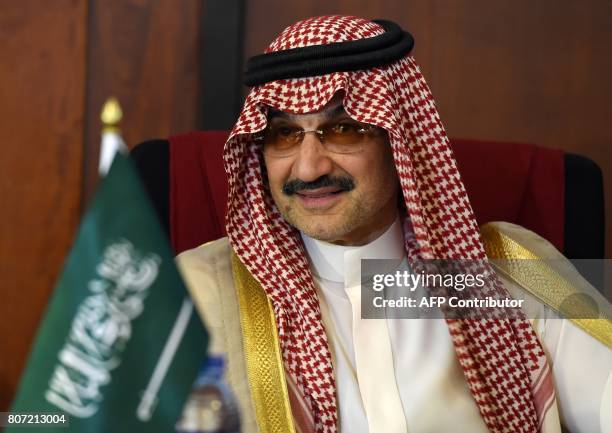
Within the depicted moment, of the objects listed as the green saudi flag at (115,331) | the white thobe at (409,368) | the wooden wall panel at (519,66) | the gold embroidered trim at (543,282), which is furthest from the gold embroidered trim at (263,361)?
the wooden wall panel at (519,66)

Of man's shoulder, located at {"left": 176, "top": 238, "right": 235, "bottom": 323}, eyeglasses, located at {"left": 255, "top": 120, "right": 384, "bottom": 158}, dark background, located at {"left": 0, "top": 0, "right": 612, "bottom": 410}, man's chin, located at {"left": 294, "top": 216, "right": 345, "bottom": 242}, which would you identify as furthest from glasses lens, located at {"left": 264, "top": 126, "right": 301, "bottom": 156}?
dark background, located at {"left": 0, "top": 0, "right": 612, "bottom": 410}

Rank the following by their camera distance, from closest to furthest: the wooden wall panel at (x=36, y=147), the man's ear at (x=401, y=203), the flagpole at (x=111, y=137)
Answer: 1. the flagpole at (x=111, y=137)
2. the man's ear at (x=401, y=203)
3. the wooden wall panel at (x=36, y=147)

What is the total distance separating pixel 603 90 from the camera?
10.5 feet

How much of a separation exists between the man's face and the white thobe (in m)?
0.15

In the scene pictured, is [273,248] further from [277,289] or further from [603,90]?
[603,90]

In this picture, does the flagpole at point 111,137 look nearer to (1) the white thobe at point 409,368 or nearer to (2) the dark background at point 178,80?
(1) the white thobe at point 409,368

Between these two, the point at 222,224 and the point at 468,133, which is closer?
the point at 222,224

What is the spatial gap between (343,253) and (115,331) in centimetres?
121

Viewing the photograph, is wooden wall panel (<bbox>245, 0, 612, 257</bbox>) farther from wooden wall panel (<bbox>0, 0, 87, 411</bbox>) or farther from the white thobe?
the white thobe

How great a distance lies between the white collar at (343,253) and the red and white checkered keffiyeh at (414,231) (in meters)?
0.06

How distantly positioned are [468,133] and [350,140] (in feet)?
3.77

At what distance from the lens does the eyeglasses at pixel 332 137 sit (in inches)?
84.6

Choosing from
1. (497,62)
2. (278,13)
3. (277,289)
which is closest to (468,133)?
(497,62)

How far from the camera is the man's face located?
2.12 m
